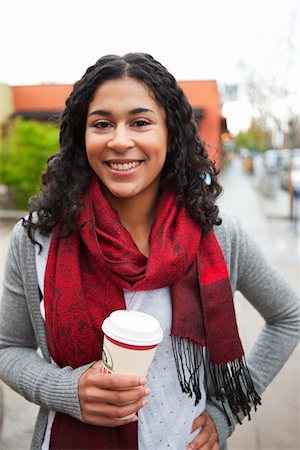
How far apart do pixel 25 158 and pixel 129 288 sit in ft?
38.0

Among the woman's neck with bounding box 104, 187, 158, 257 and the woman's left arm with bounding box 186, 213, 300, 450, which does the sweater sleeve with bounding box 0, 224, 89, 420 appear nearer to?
the woman's neck with bounding box 104, 187, 158, 257

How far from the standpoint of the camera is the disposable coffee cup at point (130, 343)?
3.99ft

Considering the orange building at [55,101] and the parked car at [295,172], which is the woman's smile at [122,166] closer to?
the parked car at [295,172]

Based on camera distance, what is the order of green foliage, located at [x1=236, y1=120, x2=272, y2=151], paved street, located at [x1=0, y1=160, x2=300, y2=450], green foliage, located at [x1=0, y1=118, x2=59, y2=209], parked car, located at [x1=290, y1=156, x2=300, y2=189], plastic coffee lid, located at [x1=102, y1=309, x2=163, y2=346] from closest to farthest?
plastic coffee lid, located at [x1=102, y1=309, x2=163, y2=346] → paved street, located at [x1=0, y1=160, x2=300, y2=450] → parked car, located at [x1=290, y1=156, x2=300, y2=189] → green foliage, located at [x1=0, y1=118, x2=59, y2=209] → green foliage, located at [x1=236, y1=120, x2=272, y2=151]

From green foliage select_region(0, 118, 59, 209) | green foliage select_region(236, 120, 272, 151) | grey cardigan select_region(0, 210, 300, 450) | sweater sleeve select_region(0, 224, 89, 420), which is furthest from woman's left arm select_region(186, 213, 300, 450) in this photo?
green foliage select_region(236, 120, 272, 151)

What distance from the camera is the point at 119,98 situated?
1.52 metres

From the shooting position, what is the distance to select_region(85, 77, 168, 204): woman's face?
1.51 m

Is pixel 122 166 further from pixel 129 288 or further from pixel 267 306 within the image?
pixel 267 306

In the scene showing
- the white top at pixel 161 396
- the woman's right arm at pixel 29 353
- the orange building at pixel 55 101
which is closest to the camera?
the woman's right arm at pixel 29 353

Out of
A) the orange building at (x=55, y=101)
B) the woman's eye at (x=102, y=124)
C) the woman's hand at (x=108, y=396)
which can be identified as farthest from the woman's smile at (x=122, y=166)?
the orange building at (x=55, y=101)

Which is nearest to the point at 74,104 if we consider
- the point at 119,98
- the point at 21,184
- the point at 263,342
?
the point at 119,98

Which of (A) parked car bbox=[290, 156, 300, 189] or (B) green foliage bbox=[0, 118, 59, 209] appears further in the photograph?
→ (B) green foliage bbox=[0, 118, 59, 209]

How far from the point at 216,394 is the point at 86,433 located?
1.46 feet

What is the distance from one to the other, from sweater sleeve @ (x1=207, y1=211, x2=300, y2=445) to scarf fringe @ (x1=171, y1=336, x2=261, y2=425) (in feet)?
0.17
